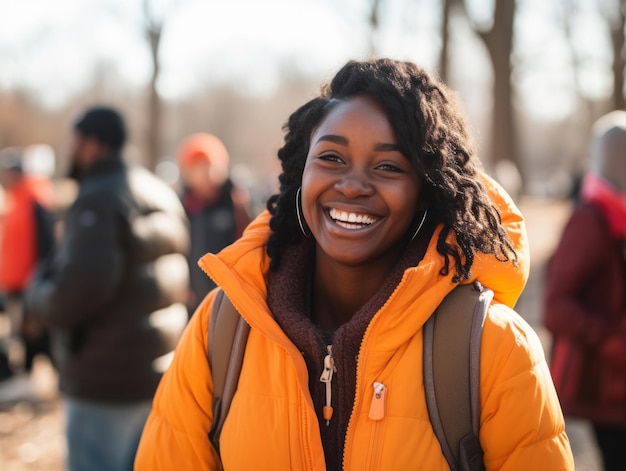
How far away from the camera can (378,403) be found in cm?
190

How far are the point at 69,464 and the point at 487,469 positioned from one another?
90.5 inches

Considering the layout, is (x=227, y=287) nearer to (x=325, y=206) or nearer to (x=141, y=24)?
(x=325, y=206)

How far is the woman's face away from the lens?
6.75 feet

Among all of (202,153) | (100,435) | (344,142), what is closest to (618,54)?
(202,153)

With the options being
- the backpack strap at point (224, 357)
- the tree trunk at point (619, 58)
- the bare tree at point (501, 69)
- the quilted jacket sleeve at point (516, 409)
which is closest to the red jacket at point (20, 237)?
the backpack strap at point (224, 357)

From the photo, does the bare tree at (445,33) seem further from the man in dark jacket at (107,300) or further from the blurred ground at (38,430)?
the man in dark jacket at (107,300)

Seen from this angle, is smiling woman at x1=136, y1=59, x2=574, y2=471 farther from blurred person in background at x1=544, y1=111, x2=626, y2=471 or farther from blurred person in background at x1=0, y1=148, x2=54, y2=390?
blurred person in background at x1=0, y1=148, x2=54, y2=390

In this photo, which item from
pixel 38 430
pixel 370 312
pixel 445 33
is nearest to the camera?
pixel 370 312

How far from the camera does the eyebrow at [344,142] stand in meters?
→ 2.04

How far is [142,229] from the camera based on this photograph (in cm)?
360

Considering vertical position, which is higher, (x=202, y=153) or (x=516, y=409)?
(x=202, y=153)

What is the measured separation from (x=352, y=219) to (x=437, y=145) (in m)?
0.32

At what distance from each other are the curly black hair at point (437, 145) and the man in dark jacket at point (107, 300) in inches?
62.7

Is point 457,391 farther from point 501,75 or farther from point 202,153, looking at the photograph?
point 501,75
